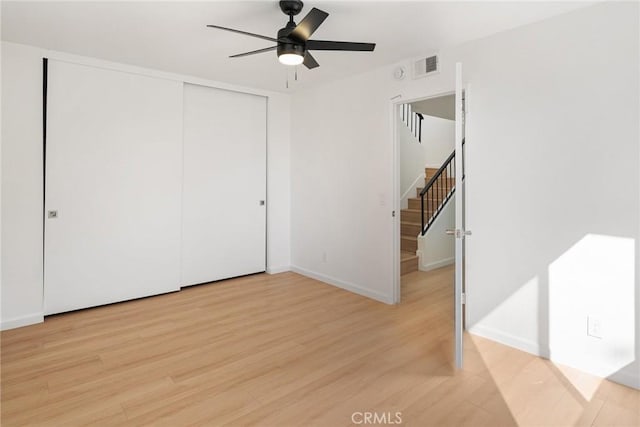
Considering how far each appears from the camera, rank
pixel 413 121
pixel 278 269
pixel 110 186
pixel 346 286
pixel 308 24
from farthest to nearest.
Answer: pixel 413 121, pixel 278 269, pixel 346 286, pixel 110 186, pixel 308 24

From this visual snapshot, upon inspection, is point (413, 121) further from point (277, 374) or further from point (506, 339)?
point (277, 374)

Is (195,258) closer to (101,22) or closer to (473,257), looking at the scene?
(101,22)

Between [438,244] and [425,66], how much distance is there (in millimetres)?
2976

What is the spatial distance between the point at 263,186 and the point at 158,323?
7.67 feet

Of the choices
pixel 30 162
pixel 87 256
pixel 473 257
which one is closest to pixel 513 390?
pixel 473 257

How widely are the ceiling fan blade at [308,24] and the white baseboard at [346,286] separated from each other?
108 inches

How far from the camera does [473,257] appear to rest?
3107 millimetres

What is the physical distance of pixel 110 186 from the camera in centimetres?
374

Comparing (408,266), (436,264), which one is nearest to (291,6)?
(408,266)

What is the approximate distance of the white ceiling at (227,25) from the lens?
2.50 meters

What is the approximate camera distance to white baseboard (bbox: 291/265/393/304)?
3.93 metres

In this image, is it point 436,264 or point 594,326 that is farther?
point 436,264

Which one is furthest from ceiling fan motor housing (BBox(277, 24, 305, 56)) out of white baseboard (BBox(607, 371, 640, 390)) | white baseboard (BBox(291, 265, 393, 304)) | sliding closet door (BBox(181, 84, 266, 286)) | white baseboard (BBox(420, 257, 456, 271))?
white baseboard (BBox(420, 257, 456, 271))

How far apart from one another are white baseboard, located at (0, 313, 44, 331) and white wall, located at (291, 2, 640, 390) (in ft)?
12.2
